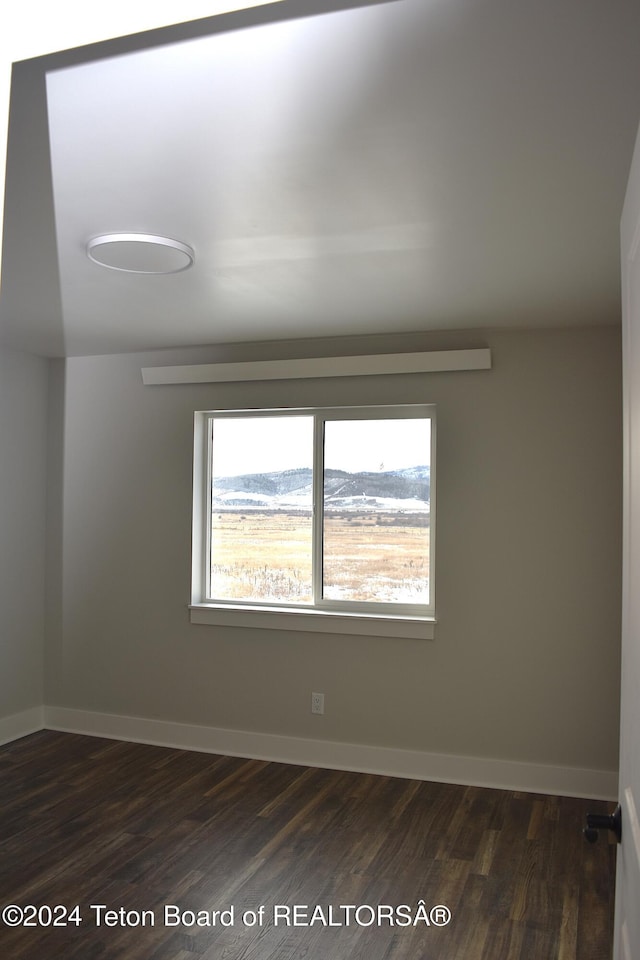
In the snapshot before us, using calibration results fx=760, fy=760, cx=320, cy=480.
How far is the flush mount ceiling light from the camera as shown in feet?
8.81

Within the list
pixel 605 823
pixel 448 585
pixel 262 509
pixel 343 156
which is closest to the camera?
pixel 605 823

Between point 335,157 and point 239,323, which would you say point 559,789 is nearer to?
point 239,323

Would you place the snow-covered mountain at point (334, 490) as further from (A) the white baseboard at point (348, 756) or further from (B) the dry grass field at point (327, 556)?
(A) the white baseboard at point (348, 756)

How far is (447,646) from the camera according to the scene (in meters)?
4.09

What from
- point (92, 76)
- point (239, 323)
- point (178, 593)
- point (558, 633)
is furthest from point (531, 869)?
point (92, 76)

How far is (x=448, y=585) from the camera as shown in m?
4.11

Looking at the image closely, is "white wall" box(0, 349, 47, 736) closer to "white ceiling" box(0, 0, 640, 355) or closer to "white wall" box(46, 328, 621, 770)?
"white wall" box(46, 328, 621, 770)

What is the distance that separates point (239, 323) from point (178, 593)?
172 centimetres

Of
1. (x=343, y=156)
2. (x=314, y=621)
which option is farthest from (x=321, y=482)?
(x=343, y=156)

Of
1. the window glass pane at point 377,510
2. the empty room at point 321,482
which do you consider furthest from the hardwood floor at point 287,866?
the window glass pane at point 377,510

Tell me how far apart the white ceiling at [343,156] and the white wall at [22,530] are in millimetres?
1413

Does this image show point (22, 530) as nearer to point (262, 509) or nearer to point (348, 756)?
point (262, 509)

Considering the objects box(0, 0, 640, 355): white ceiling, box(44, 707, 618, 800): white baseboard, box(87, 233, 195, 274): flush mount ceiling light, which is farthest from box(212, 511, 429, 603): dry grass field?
box(87, 233, 195, 274): flush mount ceiling light

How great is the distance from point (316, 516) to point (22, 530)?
6.25ft
